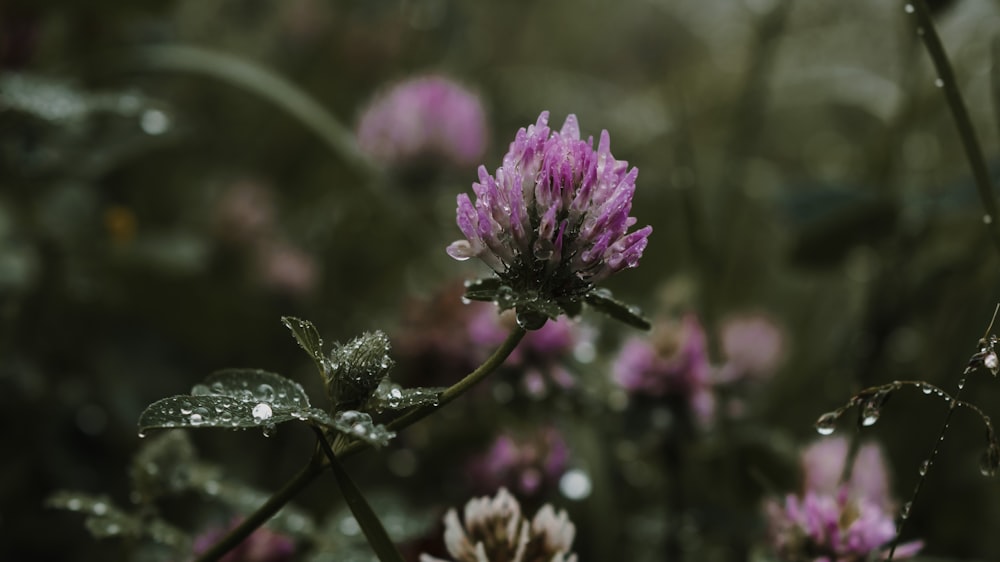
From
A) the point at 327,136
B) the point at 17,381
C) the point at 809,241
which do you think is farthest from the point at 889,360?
the point at 17,381

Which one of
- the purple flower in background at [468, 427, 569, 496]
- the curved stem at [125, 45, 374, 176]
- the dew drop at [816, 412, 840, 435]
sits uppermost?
the curved stem at [125, 45, 374, 176]

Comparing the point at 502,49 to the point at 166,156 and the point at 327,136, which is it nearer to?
the point at 166,156

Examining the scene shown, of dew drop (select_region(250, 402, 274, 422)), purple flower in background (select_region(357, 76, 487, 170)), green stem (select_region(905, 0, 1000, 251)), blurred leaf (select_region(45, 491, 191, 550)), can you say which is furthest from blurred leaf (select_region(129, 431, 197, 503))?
purple flower in background (select_region(357, 76, 487, 170))

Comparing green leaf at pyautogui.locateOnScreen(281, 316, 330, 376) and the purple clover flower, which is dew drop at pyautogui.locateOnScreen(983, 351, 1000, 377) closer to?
the purple clover flower

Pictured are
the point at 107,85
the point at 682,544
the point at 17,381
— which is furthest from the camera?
the point at 107,85

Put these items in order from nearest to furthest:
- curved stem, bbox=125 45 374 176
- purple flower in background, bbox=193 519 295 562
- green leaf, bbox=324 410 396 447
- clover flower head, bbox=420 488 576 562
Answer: green leaf, bbox=324 410 396 447, clover flower head, bbox=420 488 576 562, purple flower in background, bbox=193 519 295 562, curved stem, bbox=125 45 374 176
